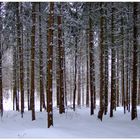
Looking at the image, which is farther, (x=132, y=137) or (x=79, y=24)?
(x=79, y=24)

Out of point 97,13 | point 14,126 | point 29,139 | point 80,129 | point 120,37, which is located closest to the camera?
point 29,139

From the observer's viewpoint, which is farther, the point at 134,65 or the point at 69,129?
the point at 134,65

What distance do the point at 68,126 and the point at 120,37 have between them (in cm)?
1062

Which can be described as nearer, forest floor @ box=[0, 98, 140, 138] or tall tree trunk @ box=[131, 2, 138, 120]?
forest floor @ box=[0, 98, 140, 138]

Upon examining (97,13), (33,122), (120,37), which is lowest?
(33,122)

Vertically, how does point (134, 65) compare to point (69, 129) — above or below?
above

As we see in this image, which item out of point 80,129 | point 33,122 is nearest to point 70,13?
point 33,122

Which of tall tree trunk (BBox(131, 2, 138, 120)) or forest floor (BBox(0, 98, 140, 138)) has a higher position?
tall tree trunk (BBox(131, 2, 138, 120))

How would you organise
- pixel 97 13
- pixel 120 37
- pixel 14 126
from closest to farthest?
1. pixel 14 126
2. pixel 97 13
3. pixel 120 37

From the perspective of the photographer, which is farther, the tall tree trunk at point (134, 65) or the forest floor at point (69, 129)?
the tall tree trunk at point (134, 65)

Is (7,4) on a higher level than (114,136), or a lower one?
higher

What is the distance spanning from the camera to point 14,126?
709 inches

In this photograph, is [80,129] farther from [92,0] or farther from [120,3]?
[120,3]

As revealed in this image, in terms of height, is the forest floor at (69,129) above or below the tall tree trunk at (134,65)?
below
